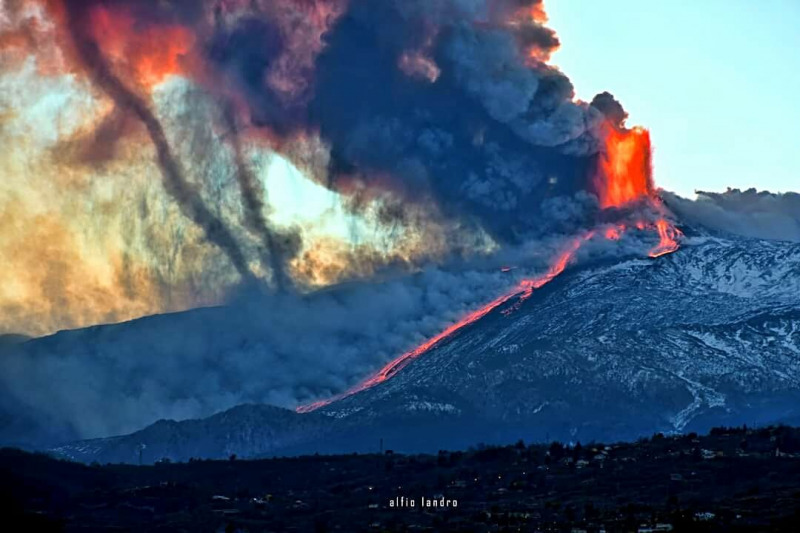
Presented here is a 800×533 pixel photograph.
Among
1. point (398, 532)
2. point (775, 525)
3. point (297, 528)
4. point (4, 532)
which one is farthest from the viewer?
point (297, 528)

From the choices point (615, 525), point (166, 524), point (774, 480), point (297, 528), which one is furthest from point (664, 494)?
point (166, 524)

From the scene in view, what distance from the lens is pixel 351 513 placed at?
19862 cm

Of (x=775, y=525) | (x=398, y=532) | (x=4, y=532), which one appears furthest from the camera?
(x=398, y=532)

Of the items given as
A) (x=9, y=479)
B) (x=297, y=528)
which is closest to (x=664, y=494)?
(x=297, y=528)

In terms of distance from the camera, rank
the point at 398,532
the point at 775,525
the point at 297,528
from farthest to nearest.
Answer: the point at 297,528 < the point at 398,532 < the point at 775,525

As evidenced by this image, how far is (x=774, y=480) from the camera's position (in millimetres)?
196625

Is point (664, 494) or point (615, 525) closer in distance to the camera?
point (615, 525)

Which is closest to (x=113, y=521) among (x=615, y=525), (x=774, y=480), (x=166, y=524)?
(x=166, y=524)

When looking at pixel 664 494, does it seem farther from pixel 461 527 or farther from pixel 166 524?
pixel 166 524

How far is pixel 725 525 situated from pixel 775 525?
15.4ft

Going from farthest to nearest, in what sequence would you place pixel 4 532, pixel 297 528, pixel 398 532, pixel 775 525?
1. pixel 297 528
2. pixel 398 532
3. pixel 775 525
4. pixel 4 532

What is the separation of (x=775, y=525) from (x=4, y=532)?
6424 centimetres

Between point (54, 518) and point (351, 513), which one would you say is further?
point (351, 513)

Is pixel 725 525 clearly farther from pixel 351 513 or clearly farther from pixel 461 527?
pixel 351 513
